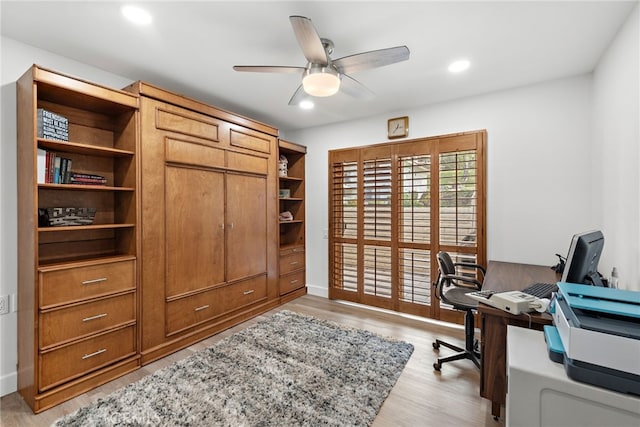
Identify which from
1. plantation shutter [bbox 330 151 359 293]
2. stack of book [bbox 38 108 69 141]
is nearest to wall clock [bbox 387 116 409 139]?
plantation shutter [bbox 330 151 359 293]

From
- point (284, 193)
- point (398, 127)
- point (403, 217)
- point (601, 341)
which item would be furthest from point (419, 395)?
point (284, 193)

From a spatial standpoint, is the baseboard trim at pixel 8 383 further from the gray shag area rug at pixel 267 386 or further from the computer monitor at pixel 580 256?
the computer monitor at pixel 580 256

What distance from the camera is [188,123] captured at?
2.65 m

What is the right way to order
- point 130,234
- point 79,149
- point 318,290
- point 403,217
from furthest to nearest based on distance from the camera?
point 318,290, point 403,217, point 130,234, point 79,149

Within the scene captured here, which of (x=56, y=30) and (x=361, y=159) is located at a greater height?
(x=56, y=30)

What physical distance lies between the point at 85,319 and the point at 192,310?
85 cm

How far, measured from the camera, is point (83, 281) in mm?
2004

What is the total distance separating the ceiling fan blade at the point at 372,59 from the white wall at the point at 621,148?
137cm

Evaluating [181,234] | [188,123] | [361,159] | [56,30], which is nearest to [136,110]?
[188,123]

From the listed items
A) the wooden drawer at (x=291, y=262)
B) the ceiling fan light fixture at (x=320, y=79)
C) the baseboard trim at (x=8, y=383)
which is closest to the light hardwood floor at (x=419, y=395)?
the baseboard trim at (x=8, y=383)

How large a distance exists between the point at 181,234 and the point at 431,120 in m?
2.99

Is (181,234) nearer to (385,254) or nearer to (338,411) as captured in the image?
(338,411)

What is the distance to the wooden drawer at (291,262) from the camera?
3.89 metres

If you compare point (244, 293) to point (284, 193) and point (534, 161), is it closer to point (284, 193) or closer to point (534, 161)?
point (284, 193)
